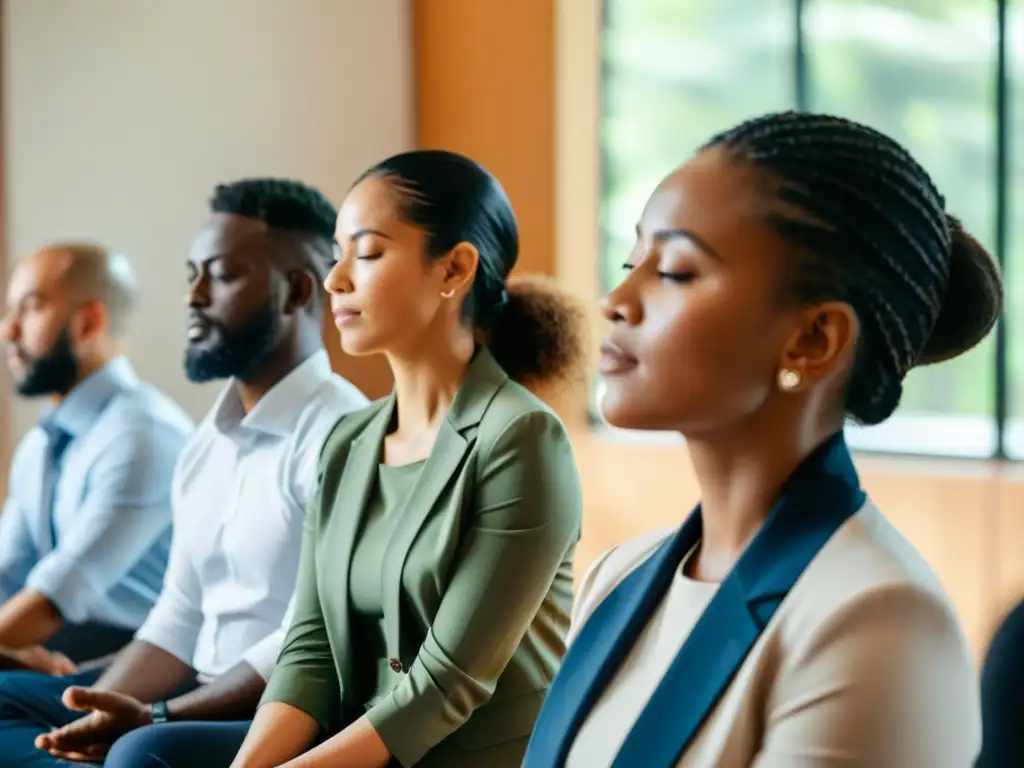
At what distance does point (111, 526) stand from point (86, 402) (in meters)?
0.36

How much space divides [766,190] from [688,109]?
3966mm

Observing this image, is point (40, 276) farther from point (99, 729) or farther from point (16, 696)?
point (99, 729)

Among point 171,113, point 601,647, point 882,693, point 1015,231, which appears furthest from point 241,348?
point 1015,231

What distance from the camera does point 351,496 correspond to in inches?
76.3

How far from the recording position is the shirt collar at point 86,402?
293cm

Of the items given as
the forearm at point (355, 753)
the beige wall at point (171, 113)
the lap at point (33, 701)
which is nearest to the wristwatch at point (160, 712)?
the lap at point (33, 701)

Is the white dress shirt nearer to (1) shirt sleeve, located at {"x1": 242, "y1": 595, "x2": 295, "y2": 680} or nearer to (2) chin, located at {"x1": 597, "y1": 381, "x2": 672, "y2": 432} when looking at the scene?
(1) shirt sleeve, located at {"x1": 242, "y1": 595, "x2": 295, "y2": 680}

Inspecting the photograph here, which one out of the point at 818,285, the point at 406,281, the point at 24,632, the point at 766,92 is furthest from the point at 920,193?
the point at 766,92

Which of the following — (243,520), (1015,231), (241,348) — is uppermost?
(241,348)

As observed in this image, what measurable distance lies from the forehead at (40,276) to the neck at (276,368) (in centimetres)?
78

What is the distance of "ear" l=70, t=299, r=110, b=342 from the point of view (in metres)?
3.01

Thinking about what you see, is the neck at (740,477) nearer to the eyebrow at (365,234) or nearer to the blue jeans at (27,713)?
→ the eyebrow at (365,234)

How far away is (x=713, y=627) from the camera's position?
4.04 ft

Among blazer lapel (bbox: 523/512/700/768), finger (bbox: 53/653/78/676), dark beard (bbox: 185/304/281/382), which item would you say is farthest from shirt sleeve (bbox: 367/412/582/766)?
finger (bbox: 53/653/78/676)
